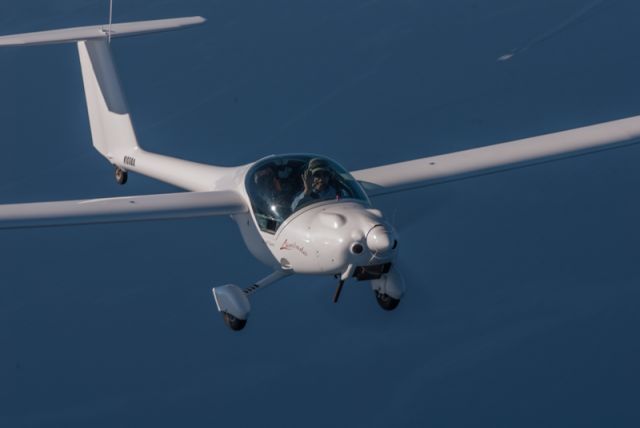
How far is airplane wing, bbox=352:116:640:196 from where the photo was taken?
16531 millimetres

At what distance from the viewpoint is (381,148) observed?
20094mm

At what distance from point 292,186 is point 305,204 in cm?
42

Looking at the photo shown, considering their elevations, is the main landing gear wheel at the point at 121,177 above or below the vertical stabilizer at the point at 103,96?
below

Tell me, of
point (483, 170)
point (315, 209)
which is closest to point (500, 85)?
point (483, 170)

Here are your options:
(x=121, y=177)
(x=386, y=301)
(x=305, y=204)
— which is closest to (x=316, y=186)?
(x=305, y=204)

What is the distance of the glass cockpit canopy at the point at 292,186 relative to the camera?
14.9 meters

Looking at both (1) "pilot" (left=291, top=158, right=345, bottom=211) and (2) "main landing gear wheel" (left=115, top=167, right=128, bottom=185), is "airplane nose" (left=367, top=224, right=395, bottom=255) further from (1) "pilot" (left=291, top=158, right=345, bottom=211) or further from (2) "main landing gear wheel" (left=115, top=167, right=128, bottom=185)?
(2) "main landing gear wheel" (left=115, top=167, right=128, bottom=185)

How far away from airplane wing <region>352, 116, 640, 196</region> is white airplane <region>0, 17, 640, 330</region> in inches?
0.6

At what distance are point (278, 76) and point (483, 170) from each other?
6.89 metres

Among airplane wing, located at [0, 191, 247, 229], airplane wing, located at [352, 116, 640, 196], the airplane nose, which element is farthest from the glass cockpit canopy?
airplane wing, located at [352, 116, 640, 196]

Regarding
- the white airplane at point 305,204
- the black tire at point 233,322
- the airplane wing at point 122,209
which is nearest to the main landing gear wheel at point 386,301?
the white airplane at point 305,204

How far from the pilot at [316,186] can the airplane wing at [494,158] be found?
1.35 metres

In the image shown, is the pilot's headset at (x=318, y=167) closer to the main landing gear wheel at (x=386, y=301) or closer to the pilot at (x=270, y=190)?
the pilot at (x=270, y=190)

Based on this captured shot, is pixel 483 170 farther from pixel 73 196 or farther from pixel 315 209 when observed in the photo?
pixel 73 196
